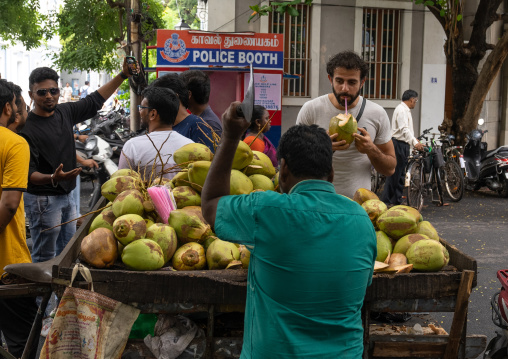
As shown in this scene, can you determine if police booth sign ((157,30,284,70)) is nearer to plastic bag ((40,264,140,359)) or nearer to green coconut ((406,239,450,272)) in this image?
green coconut ((406,239,450,272))

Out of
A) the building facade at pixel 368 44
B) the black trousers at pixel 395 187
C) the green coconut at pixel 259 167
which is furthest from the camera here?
the building facade at pixel 368 44

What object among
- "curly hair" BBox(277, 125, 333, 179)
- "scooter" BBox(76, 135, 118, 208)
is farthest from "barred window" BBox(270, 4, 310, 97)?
"curly hair" BBox(277, 125, 333, 179)

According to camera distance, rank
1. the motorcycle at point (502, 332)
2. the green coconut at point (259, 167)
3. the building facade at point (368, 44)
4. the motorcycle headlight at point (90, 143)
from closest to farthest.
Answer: the green coconut at point (259, 167) < the motorcycle at point (502, 332) < the motorcycle headlight at point (90, 143) < the building facade at point (368, 44)

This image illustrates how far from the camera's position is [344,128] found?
3662mm

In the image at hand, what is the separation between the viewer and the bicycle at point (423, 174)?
10.2 metres

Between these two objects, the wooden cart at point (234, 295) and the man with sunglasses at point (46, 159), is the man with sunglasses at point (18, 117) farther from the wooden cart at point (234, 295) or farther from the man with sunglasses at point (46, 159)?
the wooden cart at point (234, 295)

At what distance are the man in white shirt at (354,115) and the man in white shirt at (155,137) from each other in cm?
86

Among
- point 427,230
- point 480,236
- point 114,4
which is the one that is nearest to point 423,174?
point 480,236

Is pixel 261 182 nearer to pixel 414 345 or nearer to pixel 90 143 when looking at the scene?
pixel 414 345

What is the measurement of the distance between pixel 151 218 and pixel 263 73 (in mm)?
8078

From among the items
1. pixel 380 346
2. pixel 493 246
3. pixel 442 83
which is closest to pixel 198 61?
pixel 493 246

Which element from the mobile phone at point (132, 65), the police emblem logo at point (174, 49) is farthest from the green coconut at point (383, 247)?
the police emblem logo at point (174, 49)

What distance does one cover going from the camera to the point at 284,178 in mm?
2168

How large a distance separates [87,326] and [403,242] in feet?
4.85
